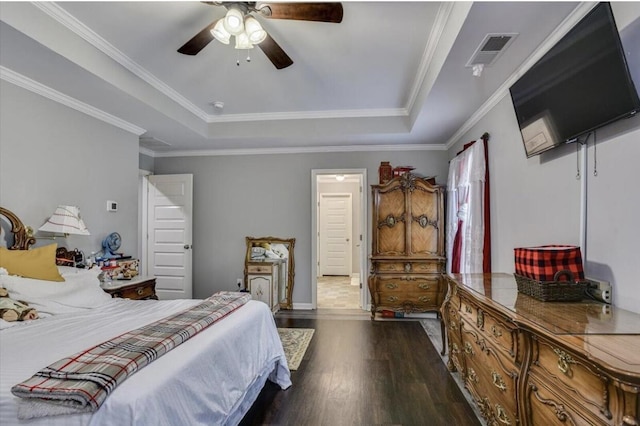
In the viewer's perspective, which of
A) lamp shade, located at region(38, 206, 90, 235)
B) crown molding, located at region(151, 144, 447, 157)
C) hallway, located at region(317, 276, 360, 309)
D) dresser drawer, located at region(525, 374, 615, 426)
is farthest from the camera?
hallway, located at region(317, 276, 360, 309)

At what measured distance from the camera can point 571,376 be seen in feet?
3.97

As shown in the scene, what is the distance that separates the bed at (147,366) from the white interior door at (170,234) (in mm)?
2287

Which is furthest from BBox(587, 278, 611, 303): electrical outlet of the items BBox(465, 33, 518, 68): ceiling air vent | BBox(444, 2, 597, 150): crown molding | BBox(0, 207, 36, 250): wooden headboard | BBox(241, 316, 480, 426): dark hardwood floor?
BBox(0, 207, 36, 250): wooden headboard

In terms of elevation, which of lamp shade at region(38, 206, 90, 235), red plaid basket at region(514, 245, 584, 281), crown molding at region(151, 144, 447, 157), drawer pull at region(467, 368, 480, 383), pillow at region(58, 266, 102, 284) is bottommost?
drawer pull at region(467, 368, 480, 383)

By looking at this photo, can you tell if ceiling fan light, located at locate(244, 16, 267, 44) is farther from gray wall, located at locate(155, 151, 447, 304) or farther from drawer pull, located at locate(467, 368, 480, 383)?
gray wall, located at locate(155, 151, 447, 304)

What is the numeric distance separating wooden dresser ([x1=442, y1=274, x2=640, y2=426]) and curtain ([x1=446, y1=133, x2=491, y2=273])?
3.22 ft

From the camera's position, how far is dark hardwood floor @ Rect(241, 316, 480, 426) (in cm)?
222

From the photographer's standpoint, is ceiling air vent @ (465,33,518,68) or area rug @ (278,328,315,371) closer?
ceiling air vent @ (465,33,518,68)

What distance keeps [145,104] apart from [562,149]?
3567 mm

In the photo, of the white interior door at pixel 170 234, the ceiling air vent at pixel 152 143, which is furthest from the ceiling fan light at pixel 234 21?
the white interior door at pixel 170 234

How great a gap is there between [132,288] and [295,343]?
1.77m

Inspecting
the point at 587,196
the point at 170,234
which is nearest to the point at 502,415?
the point at 587,196

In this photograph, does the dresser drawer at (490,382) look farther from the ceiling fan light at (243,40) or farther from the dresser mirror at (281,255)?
the dresser mirror at (281,255)

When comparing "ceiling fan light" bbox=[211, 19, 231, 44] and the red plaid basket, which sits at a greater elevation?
"ceiling fan light" bbox=[211, 19, 231, 44]
